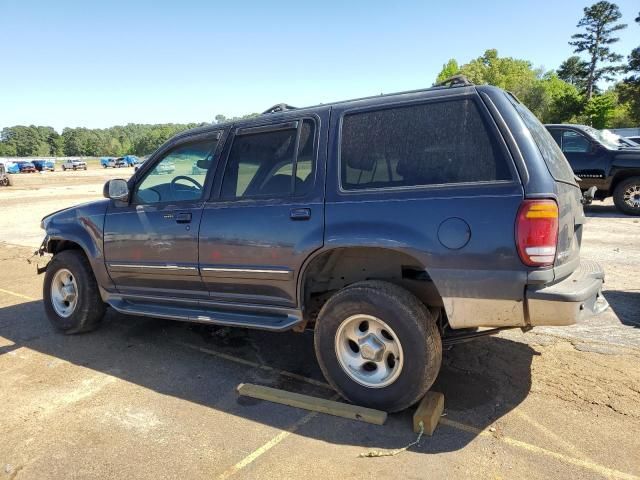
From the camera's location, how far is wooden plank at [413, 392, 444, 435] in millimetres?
2869

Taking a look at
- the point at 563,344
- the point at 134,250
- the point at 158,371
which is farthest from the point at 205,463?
the point at 563,344

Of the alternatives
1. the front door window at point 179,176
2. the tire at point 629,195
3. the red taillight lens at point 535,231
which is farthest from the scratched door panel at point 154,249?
the tire at point 629,195

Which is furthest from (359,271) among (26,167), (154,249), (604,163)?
(26,167)

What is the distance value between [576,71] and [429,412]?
80141 millimetres

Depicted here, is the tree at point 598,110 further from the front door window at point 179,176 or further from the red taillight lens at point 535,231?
the red taillight lens at point 535,231

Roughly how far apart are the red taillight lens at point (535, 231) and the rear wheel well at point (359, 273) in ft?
2.04

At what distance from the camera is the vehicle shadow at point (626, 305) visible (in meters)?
4.58

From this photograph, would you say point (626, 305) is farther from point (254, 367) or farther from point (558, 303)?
point (254, 367)

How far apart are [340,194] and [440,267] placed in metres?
0.82

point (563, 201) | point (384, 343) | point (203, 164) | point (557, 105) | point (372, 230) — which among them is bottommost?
point (384, 343)

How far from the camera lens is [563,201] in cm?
284

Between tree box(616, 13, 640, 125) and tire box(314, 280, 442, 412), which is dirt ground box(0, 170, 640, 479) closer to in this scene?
tire box(314, 280, 442, 412)

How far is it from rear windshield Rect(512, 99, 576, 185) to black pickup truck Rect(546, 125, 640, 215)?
8176 millimetres

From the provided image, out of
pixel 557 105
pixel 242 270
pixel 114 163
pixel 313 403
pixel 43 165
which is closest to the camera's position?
pixel 313 403
